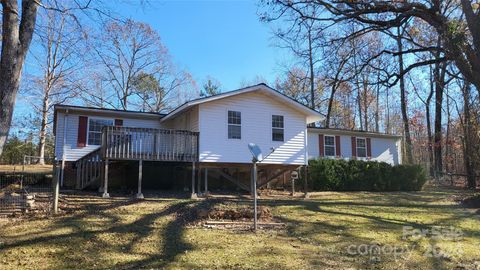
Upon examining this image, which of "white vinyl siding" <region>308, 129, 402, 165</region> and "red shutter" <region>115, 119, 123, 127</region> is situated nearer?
"red shutter" <region>115, 119, 123, 127</region>

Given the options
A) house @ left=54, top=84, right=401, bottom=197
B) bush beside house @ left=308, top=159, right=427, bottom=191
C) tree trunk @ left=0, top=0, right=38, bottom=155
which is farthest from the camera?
bush beside house @ left=308, top=159, right=427, bottom=191

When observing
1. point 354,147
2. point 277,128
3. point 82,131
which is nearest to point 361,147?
point 354,147

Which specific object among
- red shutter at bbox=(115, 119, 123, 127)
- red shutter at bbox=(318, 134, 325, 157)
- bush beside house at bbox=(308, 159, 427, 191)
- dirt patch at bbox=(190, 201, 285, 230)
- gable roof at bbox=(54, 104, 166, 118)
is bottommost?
dirt patch at bbox=(190, 201, 285, 230)

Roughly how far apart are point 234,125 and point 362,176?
8.56 metres

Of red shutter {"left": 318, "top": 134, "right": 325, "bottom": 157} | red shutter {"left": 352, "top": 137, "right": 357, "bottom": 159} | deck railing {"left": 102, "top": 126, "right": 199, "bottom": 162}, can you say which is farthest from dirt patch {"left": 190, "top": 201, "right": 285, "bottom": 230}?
red shutter {"left": 352, "top": 137, "right": 357, "bottom": 159}

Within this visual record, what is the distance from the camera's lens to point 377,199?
57.1 ft

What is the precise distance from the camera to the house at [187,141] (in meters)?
15.7

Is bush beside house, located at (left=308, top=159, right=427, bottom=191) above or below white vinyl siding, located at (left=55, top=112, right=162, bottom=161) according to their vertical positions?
below

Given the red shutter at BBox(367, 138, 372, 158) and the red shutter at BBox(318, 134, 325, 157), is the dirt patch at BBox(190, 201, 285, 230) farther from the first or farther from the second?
the red shutter at BBox(367, 138, 372, 158)

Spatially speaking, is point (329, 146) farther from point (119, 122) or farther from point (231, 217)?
point (231, 217)

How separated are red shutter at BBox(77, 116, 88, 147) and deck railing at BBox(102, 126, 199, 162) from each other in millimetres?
4030

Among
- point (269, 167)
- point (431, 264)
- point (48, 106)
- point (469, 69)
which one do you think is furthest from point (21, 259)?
point (48, 106)

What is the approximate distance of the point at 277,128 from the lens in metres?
18.4

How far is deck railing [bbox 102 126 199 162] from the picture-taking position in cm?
1487
